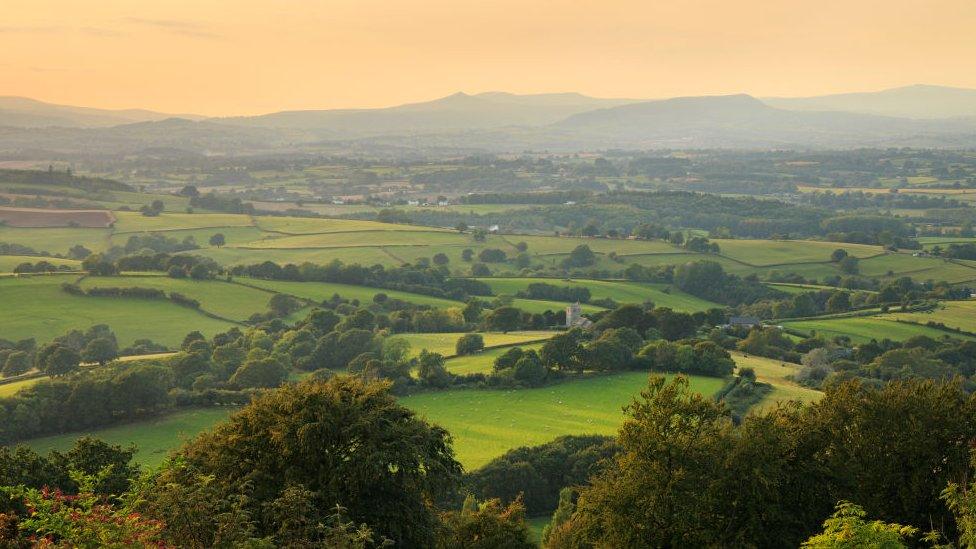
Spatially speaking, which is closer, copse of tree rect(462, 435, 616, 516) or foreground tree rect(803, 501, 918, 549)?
foreground tree rect(803, 501, 918, 549)

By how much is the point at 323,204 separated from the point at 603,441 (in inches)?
5045

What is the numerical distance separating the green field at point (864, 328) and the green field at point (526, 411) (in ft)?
68.7

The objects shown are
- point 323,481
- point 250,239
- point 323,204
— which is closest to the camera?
point 323,481

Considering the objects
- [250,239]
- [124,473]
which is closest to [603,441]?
[124,473]

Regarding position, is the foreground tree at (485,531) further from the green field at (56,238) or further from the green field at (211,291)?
the green field at (56,238)

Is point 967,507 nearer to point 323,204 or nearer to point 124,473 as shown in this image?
point 124,473

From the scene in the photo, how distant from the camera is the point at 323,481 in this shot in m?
21.0

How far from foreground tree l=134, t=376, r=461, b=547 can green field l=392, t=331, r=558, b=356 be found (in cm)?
3960

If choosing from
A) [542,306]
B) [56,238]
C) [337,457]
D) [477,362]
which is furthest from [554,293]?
[337,457]

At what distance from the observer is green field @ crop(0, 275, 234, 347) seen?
67.9 metres

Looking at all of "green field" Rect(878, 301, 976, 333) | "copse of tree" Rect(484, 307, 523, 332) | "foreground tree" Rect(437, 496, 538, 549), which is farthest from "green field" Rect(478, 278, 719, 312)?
"foreground tree" Rect(437, 496, 538, 549)

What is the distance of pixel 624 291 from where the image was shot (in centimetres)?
9044

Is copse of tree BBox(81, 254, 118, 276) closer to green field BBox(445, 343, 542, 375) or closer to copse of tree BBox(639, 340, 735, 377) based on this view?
green field BBox(445, 343, 542, 375)

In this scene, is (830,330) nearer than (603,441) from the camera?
No
